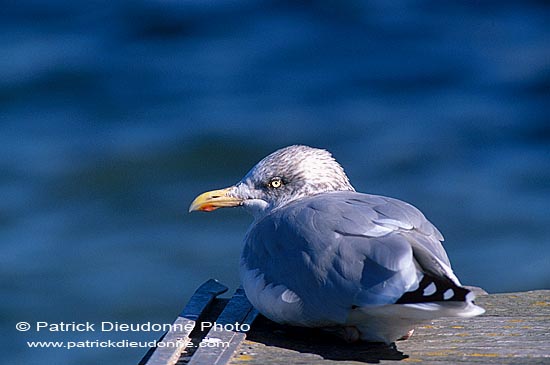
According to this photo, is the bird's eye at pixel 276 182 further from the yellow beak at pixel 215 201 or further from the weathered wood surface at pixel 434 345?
the weathered wood surface at pixel 434 345

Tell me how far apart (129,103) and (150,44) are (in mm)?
1175

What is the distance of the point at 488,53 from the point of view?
11094mm

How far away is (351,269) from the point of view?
3.34 metres

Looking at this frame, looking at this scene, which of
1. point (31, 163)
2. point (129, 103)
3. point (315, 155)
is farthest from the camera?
point (129, 103)

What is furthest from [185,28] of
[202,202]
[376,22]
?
[202,202]

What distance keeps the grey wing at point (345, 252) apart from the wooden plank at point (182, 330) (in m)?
0.27

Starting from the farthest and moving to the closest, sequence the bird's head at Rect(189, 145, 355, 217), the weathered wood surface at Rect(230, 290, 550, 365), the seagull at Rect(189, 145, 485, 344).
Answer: the bird's head at Rect(189, 145, 355, 217)
the weathered wood surface at Rect(230, 290, 550, 365)
the seagull at Rect(189, 145, 485, 344)

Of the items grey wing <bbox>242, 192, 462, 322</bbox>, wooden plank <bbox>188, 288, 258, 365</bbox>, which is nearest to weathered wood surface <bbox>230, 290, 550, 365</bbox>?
wooden plank <bbox>188, 288, 258, 365</bbox>

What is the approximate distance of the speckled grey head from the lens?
161 inches

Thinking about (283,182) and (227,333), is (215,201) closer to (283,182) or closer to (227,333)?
A: (283,182)

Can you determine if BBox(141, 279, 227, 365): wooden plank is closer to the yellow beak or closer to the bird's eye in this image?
the yellow beak

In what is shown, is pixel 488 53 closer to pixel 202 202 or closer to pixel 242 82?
pixel 242 82

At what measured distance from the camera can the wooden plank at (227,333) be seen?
338 centimetres

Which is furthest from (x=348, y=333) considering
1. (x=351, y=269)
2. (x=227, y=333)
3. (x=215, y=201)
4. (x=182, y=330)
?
(x=215, y=201)
